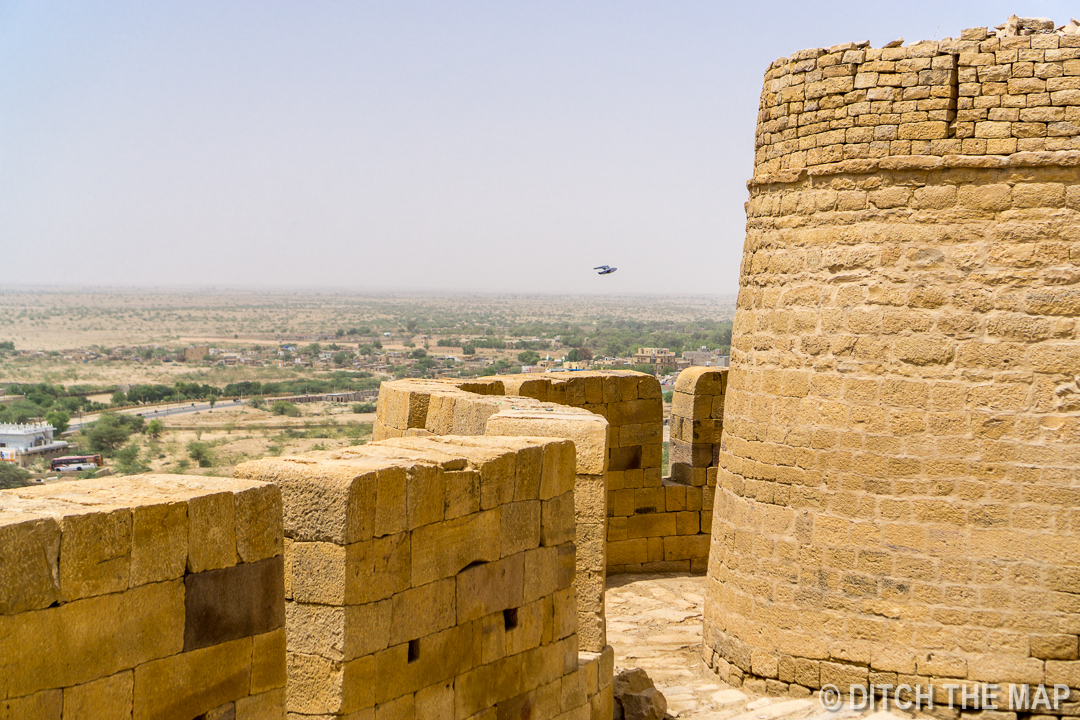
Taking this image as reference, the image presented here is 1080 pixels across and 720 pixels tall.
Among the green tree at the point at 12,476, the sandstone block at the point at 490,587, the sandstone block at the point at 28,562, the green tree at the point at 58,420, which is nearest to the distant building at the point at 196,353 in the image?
the green tree at the point at 58,420

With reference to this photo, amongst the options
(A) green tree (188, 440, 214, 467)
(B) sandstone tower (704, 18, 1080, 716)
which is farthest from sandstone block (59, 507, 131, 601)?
(A) green tree (188, 440, 214, 467)

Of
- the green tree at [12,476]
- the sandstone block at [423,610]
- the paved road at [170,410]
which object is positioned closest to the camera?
the sandstone block at [423,610]

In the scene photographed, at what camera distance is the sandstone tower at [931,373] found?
676 cm

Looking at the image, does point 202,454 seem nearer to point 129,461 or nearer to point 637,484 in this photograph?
point 129,461

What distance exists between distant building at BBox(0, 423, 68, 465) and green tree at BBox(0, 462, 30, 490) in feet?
1.21

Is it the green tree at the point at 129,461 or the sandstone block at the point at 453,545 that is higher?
the sandstone block at the point at 453,545

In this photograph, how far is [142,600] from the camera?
359 centimetres

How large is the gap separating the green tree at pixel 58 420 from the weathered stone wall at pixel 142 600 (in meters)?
42.6

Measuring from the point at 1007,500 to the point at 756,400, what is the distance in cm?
171

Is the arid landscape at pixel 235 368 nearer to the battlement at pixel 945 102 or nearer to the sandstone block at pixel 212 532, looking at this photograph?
the sandstone block at pixel 212 532

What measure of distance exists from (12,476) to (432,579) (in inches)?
1052

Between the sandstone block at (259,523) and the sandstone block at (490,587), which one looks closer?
the sandstone block at (259,523)

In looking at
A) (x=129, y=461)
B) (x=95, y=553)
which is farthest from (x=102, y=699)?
(x=129, y=461)

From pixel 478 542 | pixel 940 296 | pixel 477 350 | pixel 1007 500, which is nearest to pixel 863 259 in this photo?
pixel 940 296
